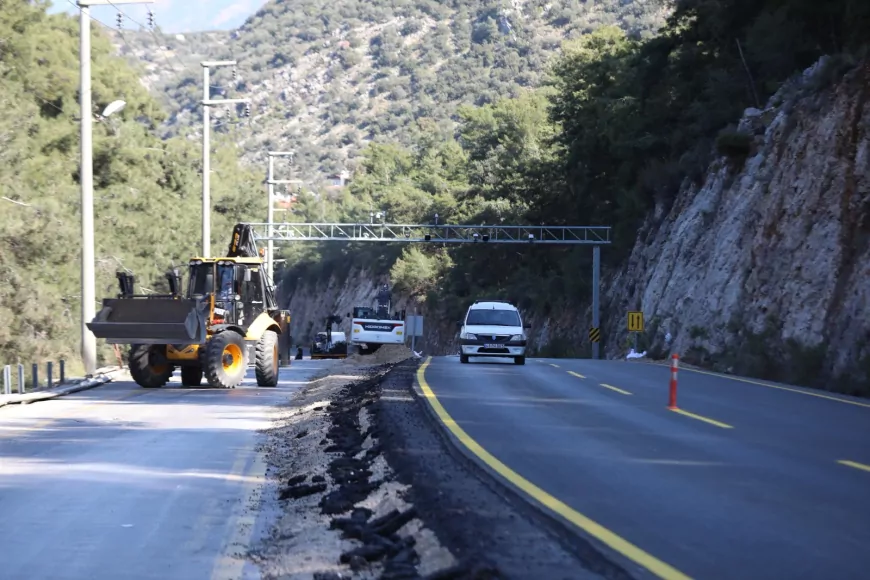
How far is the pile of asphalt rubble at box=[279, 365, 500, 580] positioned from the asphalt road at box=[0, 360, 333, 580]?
76cm

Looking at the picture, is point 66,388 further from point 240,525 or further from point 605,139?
point 605,139

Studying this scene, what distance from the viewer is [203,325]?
27.4 m

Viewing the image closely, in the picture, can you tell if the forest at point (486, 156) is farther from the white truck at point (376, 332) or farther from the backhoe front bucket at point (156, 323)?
the backhoe front bucket at point (156, 323)

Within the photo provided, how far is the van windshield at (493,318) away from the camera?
3847 centimetres

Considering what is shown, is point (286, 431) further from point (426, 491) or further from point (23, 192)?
point (23, 192)

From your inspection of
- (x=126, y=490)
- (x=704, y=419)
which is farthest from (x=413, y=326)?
(x=126, y=490)

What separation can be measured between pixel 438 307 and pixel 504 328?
6978 centimetres

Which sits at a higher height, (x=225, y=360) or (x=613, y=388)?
(x=225, y=360)

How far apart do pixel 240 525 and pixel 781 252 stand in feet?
110

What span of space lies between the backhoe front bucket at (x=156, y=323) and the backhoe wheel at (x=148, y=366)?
55.7 inches

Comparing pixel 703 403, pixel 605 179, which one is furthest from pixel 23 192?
pixel 605 179

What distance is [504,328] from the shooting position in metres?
37.9

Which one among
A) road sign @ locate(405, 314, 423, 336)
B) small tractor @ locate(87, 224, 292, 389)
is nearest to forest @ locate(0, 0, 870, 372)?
road sign @ locate(405, 314, 423, 336)

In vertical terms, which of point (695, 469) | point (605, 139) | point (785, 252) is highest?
point (605, 139)
